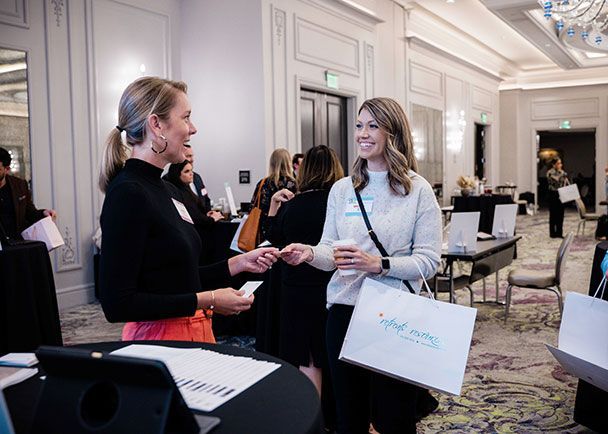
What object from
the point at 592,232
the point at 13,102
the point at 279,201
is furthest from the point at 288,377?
the point at 592,232

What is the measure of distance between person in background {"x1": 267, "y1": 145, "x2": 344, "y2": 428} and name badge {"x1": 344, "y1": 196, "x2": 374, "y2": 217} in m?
0.87

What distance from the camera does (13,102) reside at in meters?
5.54

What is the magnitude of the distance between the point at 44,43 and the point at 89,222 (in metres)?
1.86

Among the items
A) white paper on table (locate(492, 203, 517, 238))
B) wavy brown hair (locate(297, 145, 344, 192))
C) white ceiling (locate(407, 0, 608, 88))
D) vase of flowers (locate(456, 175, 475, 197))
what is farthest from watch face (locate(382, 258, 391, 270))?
vase of flowers (locate(456, 175, 475, 197))

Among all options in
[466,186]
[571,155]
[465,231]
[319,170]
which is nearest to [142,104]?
[319,170]

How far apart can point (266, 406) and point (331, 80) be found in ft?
24.9

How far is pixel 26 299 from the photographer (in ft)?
12.3

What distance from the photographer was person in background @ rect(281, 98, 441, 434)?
77.2 inches

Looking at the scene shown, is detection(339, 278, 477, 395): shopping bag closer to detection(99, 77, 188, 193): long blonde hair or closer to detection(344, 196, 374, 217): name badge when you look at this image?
detection(344, 196, 374, 217): name badge

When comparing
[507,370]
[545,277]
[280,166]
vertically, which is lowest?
[507,370]

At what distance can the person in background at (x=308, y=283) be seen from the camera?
9.69ft

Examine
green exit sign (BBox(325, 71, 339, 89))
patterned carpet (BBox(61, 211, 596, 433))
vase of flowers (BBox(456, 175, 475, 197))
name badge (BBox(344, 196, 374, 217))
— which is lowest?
patterned carpet (BBox(61, 211, 596, 433))

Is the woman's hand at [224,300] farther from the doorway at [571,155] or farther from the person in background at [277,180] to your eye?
the doorway at [571,155]

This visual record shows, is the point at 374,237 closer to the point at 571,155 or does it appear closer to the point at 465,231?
the point at 465,231
